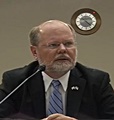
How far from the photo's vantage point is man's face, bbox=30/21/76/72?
1922mm

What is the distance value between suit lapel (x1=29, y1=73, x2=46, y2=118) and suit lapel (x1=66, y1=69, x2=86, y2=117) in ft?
0.50

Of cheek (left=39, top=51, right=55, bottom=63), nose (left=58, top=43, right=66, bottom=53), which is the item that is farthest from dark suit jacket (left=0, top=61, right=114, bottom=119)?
nose (left=58, top=43, right=66, bottom=53)

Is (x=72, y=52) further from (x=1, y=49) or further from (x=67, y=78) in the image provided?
(x=1, y=49)

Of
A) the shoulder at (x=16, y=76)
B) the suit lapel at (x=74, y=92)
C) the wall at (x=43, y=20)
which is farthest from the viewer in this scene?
the wall at (x=43, y=20)

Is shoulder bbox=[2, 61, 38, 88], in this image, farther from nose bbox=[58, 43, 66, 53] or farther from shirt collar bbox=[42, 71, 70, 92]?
nose bbox=[58, 43, 66, 53]

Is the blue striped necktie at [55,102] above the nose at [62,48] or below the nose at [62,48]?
below

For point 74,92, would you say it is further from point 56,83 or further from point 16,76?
point 16,76

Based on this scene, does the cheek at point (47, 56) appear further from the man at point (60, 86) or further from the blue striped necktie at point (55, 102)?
the blue striped necktie at point (55, 102)

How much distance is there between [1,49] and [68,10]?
41.9 inches

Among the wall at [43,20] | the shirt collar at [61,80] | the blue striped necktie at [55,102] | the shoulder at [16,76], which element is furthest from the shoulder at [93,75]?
the wall at [43,20]

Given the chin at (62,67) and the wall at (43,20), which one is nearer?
the chin at (62,67)

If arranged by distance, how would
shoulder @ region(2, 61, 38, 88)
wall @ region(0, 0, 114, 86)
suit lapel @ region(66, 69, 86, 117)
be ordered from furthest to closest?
wall @ region(0, 0, 114, 86) → shoulder @ region(2, 61, 38, 88) → suit lapel @ region(66, 69, 86, 117)

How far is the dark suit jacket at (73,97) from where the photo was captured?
1927 mm

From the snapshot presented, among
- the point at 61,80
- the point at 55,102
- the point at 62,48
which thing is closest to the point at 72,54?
the point at 62,48
